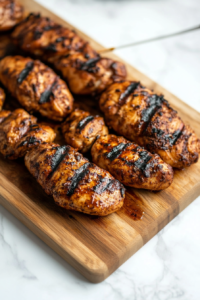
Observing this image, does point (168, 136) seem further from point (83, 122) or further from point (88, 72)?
point (88, 72)

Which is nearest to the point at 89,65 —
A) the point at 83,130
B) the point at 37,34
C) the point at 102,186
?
the point at 37,34

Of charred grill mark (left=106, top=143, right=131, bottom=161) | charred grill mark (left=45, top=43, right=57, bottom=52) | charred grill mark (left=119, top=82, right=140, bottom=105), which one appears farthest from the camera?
charred grill mark (left=45, top=43, right=57, bottom=52)

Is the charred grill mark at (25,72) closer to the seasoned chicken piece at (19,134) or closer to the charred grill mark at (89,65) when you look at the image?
the seasoned chicken piece at (19,134)

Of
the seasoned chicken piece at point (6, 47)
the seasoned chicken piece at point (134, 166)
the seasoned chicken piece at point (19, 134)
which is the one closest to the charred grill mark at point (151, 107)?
the seasoned chicken piece at point (134, 166)

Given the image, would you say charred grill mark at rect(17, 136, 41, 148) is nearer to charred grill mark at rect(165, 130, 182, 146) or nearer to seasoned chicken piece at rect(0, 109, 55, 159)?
seasoned chicken piece at rect(0, 109, 55, 159)

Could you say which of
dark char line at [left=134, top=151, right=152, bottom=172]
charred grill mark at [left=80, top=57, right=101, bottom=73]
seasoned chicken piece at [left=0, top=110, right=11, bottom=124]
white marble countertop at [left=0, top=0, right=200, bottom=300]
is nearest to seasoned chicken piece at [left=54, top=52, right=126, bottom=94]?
charred grill mark at [left=80, top=57, right=101, bottom=73]

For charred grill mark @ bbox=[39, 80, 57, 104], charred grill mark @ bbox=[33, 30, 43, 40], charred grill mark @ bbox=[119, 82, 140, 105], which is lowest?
charred grill mark @ bbox=[39, 80, 57, 104]

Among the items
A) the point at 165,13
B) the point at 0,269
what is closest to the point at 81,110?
the point at 0,269
